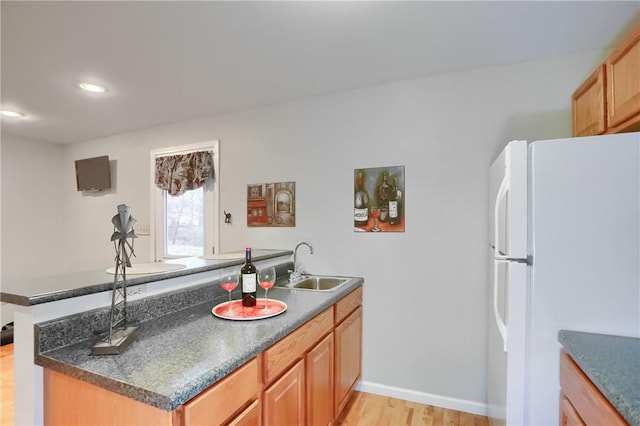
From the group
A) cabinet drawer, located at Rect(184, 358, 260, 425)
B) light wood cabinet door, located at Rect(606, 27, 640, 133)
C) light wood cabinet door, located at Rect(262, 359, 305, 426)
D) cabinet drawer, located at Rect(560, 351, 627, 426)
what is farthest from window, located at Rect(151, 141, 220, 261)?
light wood cabinet door, located at Rect(606, 27, 640, 133)

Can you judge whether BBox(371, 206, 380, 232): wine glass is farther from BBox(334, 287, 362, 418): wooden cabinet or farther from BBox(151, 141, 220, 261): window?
BBox(151, 141, 220, 261): window

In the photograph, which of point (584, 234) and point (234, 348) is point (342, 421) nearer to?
point (234, 348)

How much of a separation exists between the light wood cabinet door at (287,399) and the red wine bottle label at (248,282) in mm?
436

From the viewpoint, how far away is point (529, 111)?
6.57 feet

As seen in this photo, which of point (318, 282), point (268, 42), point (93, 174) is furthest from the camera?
point (93, 174)

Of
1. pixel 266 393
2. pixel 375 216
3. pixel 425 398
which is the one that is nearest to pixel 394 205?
pixel 375 216

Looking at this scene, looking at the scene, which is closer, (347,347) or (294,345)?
(294,345)

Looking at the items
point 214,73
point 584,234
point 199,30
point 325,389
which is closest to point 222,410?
point 325,389

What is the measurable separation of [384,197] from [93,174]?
3.61 m

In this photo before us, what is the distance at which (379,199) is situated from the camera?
2.39 meters

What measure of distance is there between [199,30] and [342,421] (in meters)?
2.58

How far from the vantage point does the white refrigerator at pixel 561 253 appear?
46.2 inches

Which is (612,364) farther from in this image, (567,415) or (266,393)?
(266,393)

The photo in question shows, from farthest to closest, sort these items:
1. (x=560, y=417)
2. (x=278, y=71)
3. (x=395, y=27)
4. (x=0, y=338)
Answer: (x=0, y=338)
(x=278, y=71)
(x=395, y=27)
(x=560, y=417)
